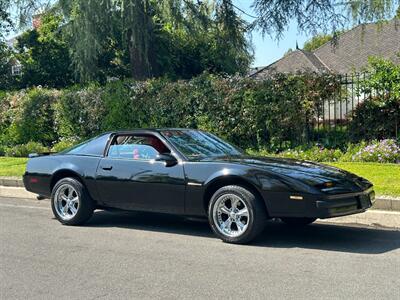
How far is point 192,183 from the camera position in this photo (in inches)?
288

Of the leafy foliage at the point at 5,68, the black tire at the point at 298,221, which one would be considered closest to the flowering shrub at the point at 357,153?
the black tire at the point at 298,221

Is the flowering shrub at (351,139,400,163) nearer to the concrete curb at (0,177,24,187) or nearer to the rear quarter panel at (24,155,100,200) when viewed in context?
the rear quarter panel at (24,155,100,200)

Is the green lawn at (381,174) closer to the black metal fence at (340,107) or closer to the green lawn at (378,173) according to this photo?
the green lawn at (378,173)

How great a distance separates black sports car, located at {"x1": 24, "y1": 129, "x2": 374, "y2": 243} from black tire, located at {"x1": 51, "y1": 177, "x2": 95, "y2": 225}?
0.05 feet

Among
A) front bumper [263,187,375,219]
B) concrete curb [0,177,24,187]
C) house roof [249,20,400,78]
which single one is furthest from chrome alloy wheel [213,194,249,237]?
house roof [249,20,400,78]

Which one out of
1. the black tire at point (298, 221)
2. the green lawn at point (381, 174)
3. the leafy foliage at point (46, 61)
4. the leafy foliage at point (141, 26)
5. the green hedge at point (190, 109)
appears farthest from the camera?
the leafy foliage at point (46, 61)

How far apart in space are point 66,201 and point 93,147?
0.89 meters

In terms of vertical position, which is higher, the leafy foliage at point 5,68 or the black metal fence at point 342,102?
the leafy foliage at point 5,68

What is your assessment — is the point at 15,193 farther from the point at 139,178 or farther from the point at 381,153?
the point at 381,153

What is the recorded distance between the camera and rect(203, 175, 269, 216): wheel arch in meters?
6.95

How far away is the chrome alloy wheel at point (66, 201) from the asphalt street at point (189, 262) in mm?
220

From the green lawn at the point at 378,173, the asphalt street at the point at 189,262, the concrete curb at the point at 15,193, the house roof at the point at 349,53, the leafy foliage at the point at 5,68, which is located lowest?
the asphalt street at the point at 189,262

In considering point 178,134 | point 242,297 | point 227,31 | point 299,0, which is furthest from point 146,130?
point 227,31

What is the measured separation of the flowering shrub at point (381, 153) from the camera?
1316cm
